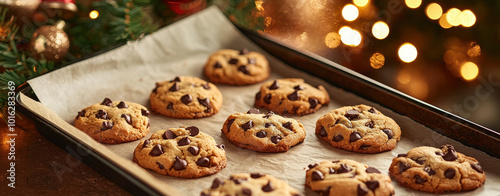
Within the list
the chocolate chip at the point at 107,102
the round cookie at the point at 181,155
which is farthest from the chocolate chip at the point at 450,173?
the chocolate chip at the point at 107,102

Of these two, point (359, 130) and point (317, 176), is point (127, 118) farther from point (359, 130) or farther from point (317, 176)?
point (359, 130)

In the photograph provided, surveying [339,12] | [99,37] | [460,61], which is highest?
[339,12]

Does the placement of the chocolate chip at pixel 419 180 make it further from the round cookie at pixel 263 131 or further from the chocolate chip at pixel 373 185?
the round cookie at pixel 263 131

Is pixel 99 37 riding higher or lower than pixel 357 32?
lower

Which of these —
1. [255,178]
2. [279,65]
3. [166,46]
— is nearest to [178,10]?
[166,46]

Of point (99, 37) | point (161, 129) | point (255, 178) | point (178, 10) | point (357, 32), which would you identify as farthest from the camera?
point (178, 10)

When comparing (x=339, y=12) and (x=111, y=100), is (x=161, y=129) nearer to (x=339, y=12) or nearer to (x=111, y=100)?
(x=111, y=100)

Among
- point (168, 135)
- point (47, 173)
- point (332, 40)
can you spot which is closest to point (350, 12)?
point (332, 40)
